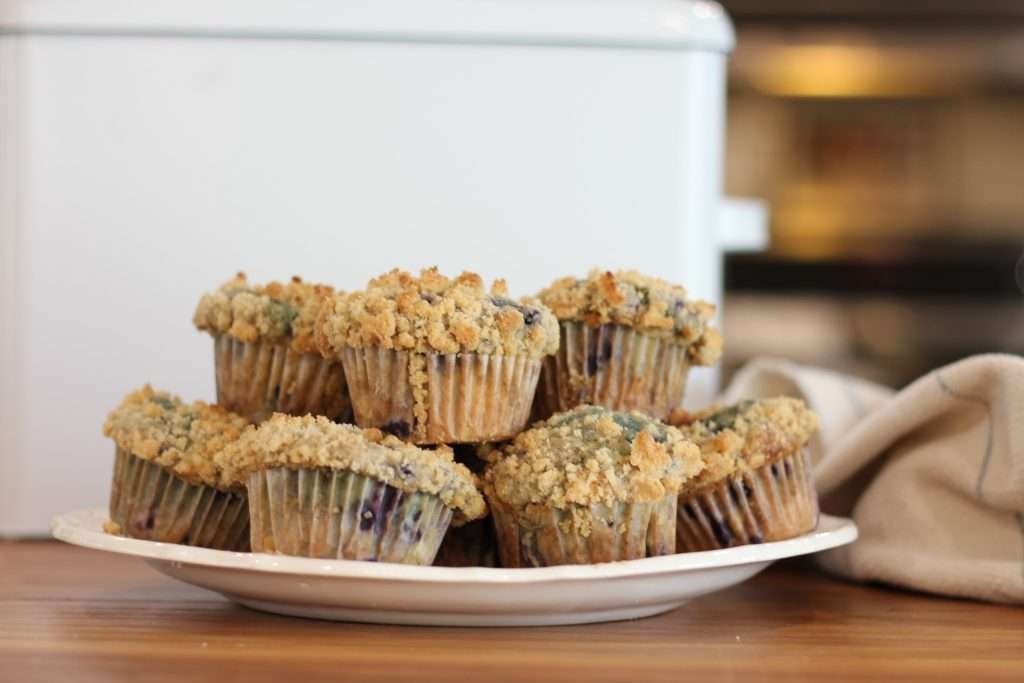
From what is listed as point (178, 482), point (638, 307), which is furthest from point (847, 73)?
point (178, 482)

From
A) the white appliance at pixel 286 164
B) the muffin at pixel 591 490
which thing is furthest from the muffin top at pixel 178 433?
the white appliance at pixel 286 164

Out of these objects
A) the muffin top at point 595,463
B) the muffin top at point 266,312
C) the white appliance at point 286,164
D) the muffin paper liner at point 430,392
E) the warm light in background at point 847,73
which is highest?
the warm light in background at point 847,73

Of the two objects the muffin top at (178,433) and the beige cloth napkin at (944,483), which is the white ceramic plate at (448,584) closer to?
the muffin top at (178,433)

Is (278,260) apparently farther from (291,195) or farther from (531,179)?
(531,179)

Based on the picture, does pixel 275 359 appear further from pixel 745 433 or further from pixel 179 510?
pixel 745 433

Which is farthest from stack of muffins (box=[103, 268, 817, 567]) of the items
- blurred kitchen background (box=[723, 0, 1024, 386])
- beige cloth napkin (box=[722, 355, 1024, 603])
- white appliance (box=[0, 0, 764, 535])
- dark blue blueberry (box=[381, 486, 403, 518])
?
blurred kitchen background (box=[723, 0, 1024, 386])

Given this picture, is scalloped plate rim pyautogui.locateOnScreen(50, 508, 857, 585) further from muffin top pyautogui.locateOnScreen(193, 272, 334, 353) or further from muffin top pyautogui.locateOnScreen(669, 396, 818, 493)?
muffin top pyautogui.locateOnScreen(193, 272, 334, 353)

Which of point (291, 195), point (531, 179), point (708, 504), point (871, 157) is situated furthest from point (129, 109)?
point (871, 157)
